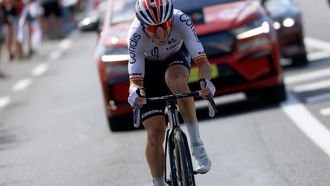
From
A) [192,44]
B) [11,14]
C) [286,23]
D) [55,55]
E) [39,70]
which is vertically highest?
[192,44]

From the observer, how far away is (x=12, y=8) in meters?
27.6

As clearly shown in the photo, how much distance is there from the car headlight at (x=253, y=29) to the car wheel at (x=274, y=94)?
652 millimetres

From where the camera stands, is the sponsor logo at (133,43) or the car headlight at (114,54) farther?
the car headlight at (114,54)

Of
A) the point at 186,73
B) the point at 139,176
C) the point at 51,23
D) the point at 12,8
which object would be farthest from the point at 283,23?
the point at 51,23

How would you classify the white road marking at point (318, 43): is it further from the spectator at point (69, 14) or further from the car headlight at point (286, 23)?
the spectator at point (69, 14)

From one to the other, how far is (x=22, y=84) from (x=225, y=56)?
10.2 meters

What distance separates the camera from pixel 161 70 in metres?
8.08

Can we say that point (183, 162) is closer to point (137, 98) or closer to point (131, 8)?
point (137, 98)

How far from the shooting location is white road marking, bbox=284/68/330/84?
52.7 feet

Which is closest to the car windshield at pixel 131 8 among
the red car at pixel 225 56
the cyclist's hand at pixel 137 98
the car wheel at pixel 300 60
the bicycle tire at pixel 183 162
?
the red car at pixel 225 56

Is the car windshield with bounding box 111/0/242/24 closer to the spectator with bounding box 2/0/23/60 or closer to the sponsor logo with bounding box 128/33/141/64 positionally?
the sponsor logo with bounding box 128/33/141/64

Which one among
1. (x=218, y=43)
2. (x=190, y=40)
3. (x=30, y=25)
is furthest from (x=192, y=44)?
(x=30, y=25)

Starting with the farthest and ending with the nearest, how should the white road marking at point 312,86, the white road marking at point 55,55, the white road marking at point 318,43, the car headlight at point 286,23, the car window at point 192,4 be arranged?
the white road marking at point 55,55 → the white road marking at point 318,43 → the car headlight at point 286,23 → the white road marking at point 312,86 → the car window at point 192,4

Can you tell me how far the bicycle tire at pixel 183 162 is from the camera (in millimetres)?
7156
